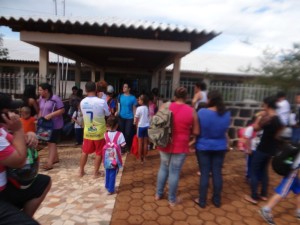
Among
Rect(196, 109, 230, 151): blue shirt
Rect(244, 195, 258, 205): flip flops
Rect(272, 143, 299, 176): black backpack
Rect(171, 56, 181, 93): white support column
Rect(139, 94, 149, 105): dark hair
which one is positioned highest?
Rect(171, 56, 181, 93): white support column

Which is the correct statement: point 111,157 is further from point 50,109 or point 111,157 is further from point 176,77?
point 176,77

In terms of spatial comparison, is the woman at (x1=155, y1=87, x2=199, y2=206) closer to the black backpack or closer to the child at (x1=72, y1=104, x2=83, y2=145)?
the black backpack

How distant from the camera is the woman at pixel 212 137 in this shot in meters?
3.21

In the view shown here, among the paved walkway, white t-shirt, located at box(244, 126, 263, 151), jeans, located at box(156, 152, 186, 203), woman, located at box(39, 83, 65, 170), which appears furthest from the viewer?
woman, located at box(39, 83, 65, 170)

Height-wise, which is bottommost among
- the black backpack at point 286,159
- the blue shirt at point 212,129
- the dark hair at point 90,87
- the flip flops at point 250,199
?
the flip flops at point 250,199

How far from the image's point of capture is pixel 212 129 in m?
3.21

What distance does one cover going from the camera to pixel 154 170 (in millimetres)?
4848

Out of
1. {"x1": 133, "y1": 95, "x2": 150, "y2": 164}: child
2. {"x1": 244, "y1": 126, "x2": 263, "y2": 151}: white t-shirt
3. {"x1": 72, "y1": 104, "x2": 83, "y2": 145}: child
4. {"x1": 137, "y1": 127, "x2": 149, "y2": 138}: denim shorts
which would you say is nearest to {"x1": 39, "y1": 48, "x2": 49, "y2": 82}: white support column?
{"x1": 72, "y1": 104, "x2": 83, "y2": 145}: child

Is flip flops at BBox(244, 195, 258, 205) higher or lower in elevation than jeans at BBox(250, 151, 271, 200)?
lower

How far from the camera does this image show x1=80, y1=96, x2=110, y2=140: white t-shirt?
4.00m

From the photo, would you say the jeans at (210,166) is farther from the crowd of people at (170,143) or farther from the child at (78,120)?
the child at (78,120)

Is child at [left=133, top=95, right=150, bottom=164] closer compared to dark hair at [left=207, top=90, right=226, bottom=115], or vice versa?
dark hair at [left=207, top=90, right=226, bottom=115]

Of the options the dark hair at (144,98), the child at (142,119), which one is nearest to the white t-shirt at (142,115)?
the child at (142,119)

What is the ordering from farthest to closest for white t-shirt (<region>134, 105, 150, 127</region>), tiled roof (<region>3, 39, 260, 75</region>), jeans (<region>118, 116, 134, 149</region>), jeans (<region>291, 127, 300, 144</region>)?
1. tiled roof (<region>3, 39, 260, 75</region>)
2. jeans (<region>291, 127, 300, 144</region>)
3. jeans (<region>118, 116, 134, 149</region>)
4. white t-shirt (<region>134, 105, 150, 127</region>)
